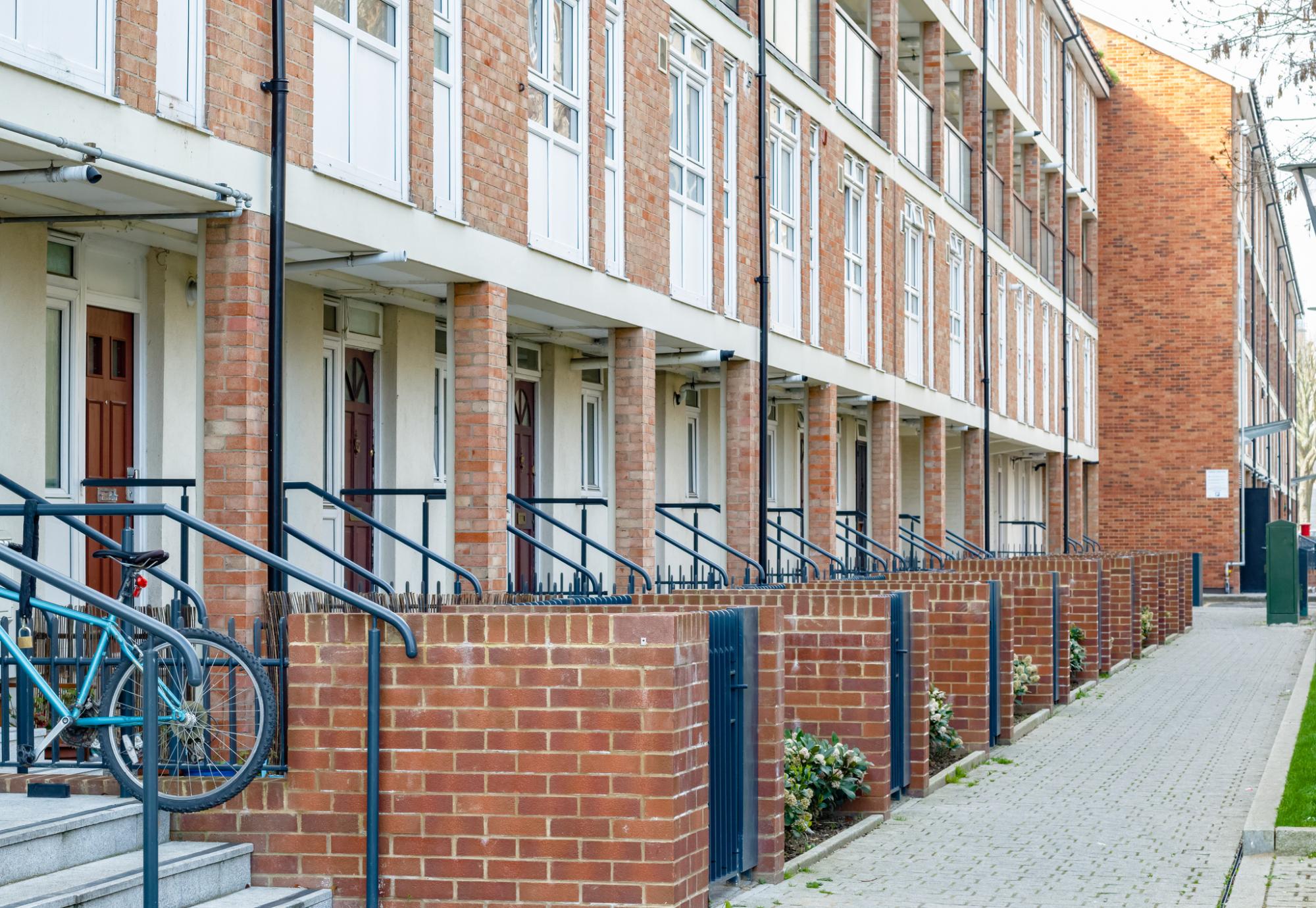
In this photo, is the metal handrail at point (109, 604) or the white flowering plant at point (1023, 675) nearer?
the metal handrail at point (109, 604)

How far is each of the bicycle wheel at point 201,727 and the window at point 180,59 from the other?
3.55m

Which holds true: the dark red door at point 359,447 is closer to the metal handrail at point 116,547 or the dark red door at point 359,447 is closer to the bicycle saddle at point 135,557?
the metal handrail at point 116,547

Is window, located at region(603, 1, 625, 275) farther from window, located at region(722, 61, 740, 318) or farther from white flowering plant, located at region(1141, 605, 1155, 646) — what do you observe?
white flowering plant, located at region(1141, 605, 1155, 646)

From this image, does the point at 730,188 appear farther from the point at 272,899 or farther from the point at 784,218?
the point at 272,899

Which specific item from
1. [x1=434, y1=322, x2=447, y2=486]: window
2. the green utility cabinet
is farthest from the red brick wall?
[x1=434, y1=322, x2=447, y2=486]: window

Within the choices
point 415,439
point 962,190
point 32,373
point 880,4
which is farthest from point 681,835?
point 962,190

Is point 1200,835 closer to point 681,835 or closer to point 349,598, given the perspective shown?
point 681,835

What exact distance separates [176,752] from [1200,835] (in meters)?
5.99

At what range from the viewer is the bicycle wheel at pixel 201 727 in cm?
648

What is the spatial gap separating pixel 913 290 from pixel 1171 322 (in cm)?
2030

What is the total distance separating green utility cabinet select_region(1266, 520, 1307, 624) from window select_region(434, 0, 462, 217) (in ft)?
73.1

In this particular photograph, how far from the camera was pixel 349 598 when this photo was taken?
6977 mm

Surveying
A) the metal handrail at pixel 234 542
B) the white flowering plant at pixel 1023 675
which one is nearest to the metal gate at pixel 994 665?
the white flowering plant at pixel 1023 675

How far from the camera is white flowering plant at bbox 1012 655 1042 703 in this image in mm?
16125
